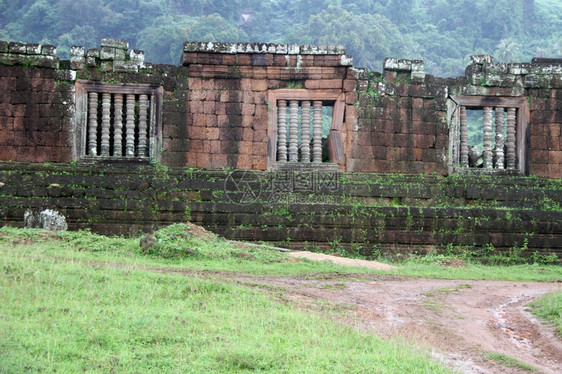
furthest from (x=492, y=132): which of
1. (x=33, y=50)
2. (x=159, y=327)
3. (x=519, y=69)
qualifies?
(x=159, y=327)

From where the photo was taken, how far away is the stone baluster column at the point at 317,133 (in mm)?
15789

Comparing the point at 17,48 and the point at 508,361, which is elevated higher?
the point at 17,48

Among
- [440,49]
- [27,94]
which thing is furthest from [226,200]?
[440,49]

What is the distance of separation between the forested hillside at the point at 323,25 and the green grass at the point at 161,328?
116 feet

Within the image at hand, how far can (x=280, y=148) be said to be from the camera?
15.7 metres

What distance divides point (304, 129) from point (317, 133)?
0.31 m

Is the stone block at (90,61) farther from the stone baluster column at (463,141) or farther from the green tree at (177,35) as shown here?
the green tree at (177,35)

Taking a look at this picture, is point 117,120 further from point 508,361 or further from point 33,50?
point 508,361

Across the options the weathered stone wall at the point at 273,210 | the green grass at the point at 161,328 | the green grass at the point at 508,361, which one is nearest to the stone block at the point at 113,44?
the weathered stone wall at the point at 273,210

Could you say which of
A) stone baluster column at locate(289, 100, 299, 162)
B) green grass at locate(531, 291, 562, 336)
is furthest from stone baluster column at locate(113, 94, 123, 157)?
green grass at locate(531, 291, 562, 336)

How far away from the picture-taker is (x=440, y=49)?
54.2m

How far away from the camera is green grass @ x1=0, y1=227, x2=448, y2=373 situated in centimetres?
594

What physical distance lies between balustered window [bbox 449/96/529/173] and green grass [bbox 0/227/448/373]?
812 centimetres

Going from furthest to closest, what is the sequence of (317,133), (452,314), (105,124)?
(317,133), (105,124), (452,314)
